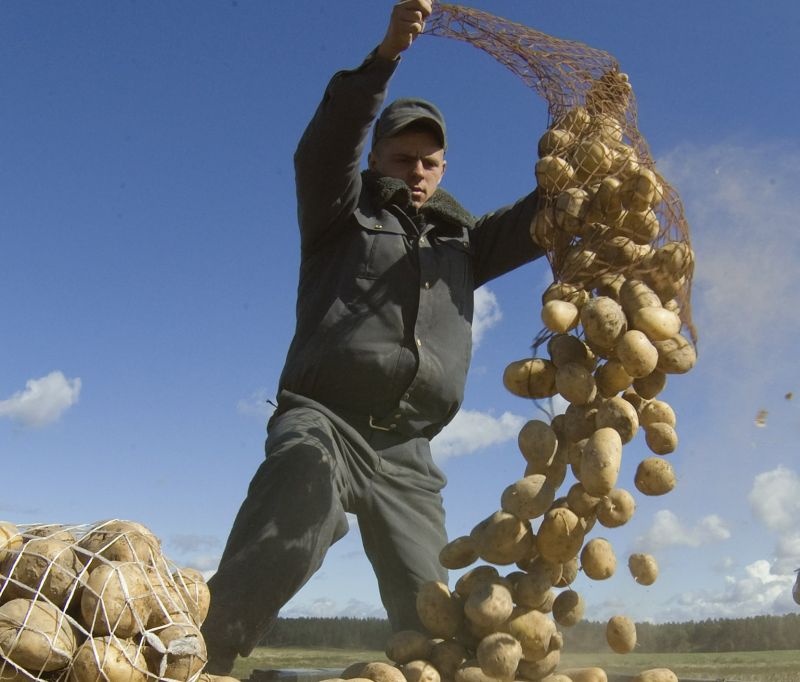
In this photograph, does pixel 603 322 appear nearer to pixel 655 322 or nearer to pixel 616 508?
pixel 655 322

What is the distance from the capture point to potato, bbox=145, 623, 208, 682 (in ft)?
6.56

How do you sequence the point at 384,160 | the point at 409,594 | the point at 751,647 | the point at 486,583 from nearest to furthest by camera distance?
the point at 486,583, the point at 409,594, the point at 384,160, the point at 751,647

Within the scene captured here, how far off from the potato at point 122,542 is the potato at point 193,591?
0.33 ft

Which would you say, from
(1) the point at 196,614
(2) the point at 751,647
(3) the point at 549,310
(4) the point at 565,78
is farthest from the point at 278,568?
(2) the point at 751,647

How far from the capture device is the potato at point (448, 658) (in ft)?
8.89

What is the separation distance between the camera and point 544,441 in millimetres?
2738

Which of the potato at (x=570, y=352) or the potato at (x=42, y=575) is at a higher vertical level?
the potato at (x=570, y=352)

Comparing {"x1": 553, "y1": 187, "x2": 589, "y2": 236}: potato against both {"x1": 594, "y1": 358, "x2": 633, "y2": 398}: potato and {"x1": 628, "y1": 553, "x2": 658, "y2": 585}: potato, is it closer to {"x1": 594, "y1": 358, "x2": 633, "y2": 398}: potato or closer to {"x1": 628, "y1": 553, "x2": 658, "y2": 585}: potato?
{"x1": 594, "y1": 358, "x2": 633, "y2": 398}: potato

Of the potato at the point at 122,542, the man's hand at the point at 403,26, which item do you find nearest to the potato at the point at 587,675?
the potato at the point at 122,542

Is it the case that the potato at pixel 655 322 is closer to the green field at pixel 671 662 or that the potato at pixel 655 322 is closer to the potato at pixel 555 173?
the potato at pixel 555 173

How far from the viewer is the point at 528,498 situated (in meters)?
2.68

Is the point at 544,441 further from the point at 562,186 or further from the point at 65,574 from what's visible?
the point at 65,574

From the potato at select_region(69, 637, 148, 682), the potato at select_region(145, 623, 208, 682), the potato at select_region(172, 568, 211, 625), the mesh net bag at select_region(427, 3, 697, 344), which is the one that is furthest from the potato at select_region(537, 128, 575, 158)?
the potato at select_region(69, 637, 148, 682)

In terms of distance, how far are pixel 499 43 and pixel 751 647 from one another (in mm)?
4105
